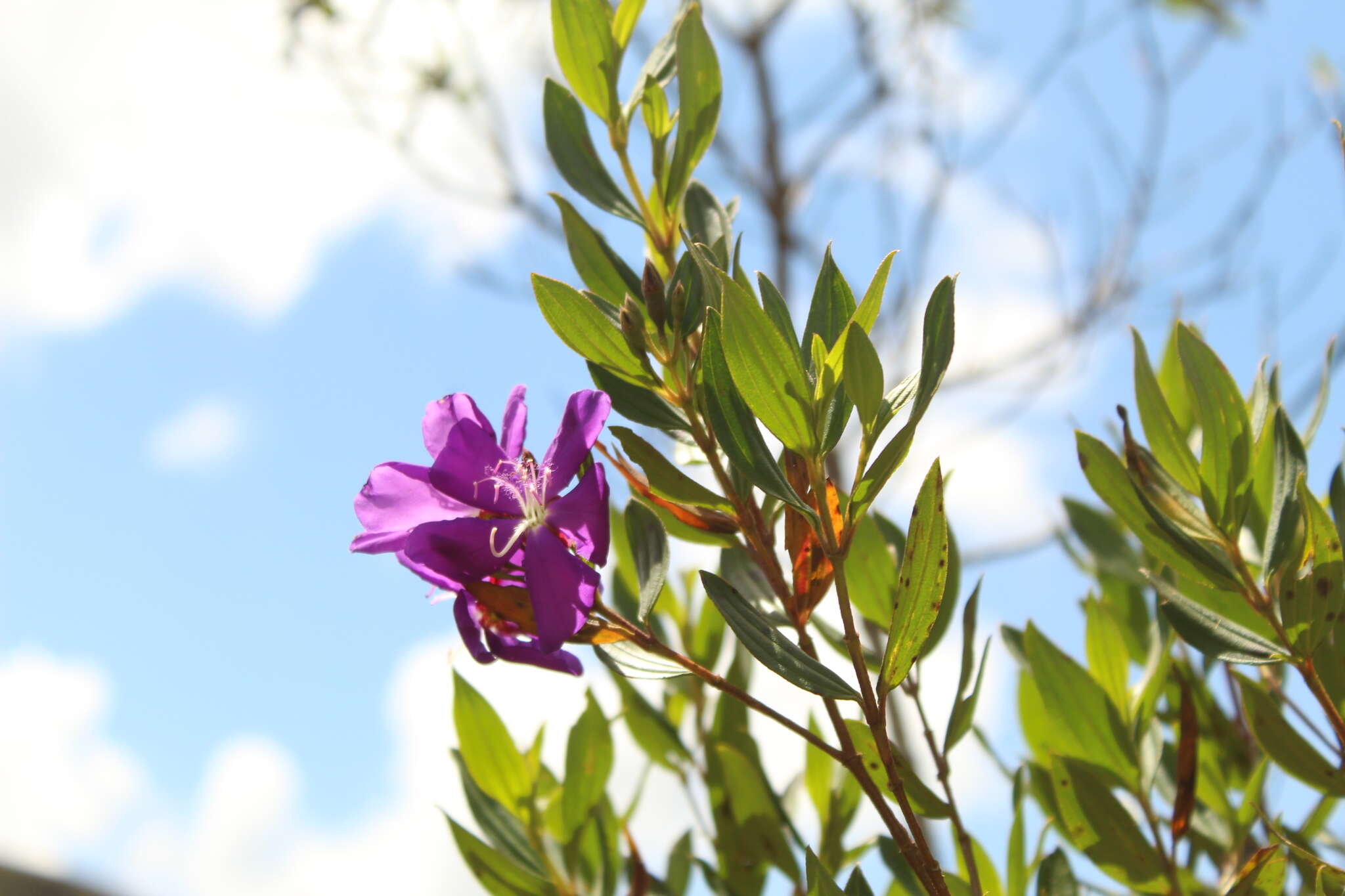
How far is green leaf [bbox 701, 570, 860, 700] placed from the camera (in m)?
0.52

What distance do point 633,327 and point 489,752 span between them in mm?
428

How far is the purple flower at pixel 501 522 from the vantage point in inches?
22.3

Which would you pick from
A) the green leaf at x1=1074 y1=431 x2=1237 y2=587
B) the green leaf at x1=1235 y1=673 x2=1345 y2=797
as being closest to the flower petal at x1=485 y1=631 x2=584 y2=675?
the green leaf at x1=1074 y1=431 x2=1237 y2=587

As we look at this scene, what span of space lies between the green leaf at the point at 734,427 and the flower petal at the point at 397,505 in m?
0.17

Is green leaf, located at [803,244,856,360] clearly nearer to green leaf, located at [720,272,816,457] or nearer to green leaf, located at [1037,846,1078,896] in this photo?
green leaf, located at [720,272,816,457]

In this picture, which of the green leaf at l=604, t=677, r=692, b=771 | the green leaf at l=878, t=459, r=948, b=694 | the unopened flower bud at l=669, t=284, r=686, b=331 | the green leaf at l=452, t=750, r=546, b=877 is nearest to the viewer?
the green leaf at l=878, t=459, r=948, b=694

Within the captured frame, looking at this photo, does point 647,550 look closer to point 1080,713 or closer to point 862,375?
point 862,375

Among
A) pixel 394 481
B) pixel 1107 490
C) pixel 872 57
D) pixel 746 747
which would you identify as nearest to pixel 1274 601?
pixel 1107 490

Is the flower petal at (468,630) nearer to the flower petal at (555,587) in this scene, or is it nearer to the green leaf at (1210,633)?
the flower petal at (555,587)

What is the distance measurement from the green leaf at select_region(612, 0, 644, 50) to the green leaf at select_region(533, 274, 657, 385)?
0.24 metres

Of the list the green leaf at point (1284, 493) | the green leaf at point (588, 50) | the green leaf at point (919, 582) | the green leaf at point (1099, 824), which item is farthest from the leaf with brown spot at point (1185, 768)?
the green leaf at point (588, 50)

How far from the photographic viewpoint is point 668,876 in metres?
0.86

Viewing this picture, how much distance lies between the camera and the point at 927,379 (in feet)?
1.80

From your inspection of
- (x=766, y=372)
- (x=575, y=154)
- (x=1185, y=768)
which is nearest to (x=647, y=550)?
(x=766, y=372)
